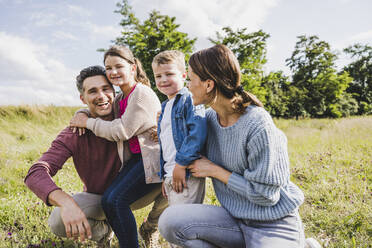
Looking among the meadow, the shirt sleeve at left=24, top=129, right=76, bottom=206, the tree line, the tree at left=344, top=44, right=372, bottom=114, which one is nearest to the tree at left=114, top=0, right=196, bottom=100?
the tree line

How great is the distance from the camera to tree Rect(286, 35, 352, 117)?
24164 millimetres

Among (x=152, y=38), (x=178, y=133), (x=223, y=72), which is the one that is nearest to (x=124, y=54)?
(x=178, y=133)

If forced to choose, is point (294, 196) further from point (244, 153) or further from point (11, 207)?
point (11, 207)

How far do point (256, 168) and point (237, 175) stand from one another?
184 millimetres

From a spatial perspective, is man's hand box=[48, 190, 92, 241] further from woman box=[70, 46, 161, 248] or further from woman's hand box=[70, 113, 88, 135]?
woman's hand box=[70, 113, 88, 135]

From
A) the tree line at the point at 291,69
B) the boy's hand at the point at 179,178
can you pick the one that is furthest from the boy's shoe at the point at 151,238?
the tree line at the point at 291,69

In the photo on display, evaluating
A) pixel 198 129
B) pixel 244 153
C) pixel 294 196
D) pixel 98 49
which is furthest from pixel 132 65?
pixel 98 49

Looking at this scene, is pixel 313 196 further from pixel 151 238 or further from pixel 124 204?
pixel 124 204

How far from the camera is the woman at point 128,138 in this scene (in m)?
2.18

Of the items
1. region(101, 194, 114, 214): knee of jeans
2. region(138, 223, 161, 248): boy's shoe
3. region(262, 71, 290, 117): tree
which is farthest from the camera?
region(262, 71, 290, 117): tree

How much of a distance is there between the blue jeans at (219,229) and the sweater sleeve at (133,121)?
81 centimetres

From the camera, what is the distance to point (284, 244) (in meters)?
1.67

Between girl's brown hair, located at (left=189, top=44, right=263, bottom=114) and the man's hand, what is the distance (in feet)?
4.69

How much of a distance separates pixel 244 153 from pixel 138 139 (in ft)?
3.56
